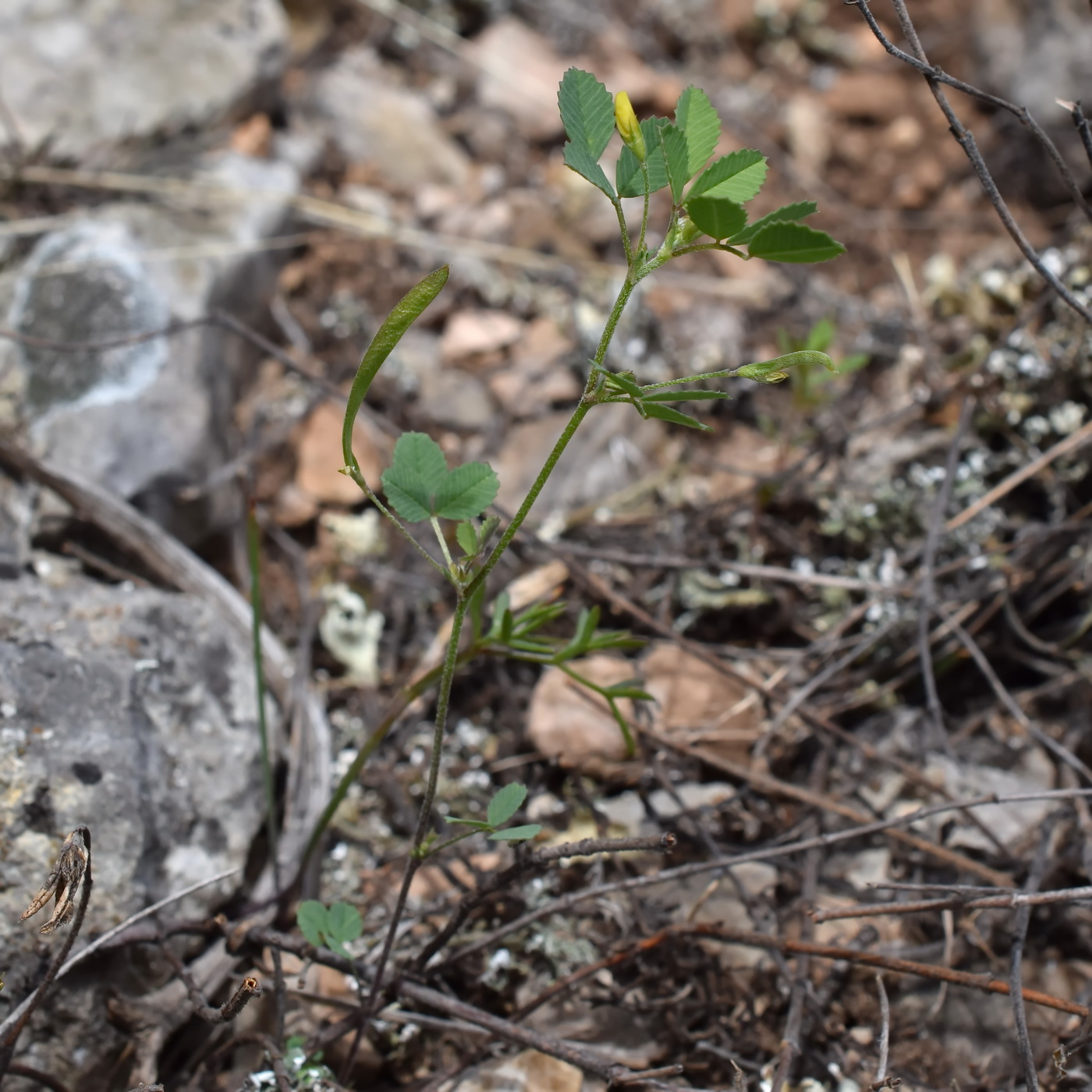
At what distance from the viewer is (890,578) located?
2.19 m

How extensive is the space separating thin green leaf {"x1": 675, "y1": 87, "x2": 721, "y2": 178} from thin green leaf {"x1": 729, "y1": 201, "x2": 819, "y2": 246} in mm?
128

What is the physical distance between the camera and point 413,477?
1.11m

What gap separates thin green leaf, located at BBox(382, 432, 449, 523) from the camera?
1.11 metres

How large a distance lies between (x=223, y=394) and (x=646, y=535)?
118cm

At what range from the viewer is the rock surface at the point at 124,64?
2.77 m

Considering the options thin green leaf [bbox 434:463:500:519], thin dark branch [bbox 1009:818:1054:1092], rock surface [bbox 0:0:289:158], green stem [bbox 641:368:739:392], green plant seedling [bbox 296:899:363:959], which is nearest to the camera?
green stem [bbox 641:368:739:392]

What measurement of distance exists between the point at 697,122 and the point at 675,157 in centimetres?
10

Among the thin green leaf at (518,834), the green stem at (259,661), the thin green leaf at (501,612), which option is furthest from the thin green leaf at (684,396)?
the green stem at (259,661)

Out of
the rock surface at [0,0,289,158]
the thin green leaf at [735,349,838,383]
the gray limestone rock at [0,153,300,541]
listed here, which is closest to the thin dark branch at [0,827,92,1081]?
the thin green leaf at [735,349,838,383]

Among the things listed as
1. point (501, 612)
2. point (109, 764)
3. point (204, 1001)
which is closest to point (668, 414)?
point (501, 612)

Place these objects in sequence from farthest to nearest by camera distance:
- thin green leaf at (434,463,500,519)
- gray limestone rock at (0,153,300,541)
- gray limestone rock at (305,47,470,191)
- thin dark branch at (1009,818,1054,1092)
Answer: gray limestone rock at (305,47,470,191), gray limestone rock at (0,153,300,541), thin dark branch at (1009,818,1054,1092), thin green leaf at (434,463,500,519)

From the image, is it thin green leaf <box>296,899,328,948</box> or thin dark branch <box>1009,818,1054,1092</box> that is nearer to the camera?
thin dark branch <box>1009,818,1054,1092</box>

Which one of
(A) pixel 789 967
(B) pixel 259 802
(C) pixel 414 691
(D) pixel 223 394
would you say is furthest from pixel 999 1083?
(D) pixel 223 394

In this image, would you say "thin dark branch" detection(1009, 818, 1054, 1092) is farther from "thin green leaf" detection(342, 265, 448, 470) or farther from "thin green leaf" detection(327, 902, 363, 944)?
"thin green leaf" detection(342, 265, 448, 470)
